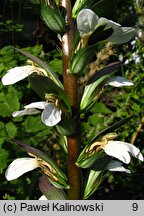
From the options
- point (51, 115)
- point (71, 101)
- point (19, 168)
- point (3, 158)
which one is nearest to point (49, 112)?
point (51, 115)

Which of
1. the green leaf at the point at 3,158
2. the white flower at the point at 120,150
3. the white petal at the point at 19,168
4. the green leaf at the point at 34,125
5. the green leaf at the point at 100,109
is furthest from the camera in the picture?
the green leaf at the point at 100,109

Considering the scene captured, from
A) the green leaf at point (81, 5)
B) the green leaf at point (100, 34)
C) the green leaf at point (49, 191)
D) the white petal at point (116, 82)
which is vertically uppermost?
the green leaf at point (81, 5)

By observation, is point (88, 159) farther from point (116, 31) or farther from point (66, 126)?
point (116, 31)

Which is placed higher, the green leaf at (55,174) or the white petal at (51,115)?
the white petal at (51,115)

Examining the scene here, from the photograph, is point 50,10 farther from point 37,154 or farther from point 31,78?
point 37,154

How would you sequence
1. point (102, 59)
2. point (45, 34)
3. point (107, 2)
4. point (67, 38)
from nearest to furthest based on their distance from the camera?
1. point (107, 2)
2. point (67, 38)
3. point (102, 59)
4. point (45, 34)

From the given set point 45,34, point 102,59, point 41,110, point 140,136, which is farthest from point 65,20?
point 45,34

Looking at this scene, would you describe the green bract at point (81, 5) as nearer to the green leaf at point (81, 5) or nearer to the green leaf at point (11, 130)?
the green leaf at point (81, 5)

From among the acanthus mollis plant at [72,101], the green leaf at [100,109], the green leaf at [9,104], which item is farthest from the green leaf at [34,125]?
the acanthus mollis plant at [72,101]

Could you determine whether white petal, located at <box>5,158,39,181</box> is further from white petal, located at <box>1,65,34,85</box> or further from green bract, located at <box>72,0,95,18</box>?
green bract, located at <box>72,0,95,18</box>
